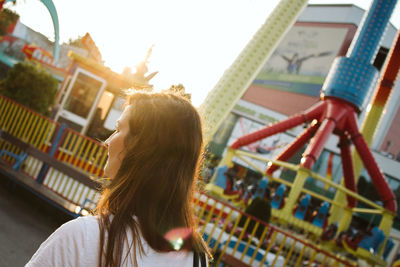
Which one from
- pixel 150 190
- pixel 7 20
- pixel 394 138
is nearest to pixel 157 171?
pixel 150 190

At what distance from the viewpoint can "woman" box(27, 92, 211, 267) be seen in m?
0.86

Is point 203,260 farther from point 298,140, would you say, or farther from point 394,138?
point 394,138

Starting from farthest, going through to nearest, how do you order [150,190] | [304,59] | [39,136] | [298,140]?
[304,59] < [298,140] < [39,136] < [150,190]

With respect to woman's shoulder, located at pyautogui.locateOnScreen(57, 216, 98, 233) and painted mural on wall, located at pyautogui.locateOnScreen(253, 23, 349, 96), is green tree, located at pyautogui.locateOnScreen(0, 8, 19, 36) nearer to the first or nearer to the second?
painted mural on wall, located at pyautogui.locateOnScreen(253, 23, 349, 96)

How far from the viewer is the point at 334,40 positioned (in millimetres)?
29297

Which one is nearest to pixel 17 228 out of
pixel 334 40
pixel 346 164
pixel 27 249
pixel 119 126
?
pixel 27 249

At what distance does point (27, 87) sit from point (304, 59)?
27.1 m

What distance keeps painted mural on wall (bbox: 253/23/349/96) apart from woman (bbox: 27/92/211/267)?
29569 mm

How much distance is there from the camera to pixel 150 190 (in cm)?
101

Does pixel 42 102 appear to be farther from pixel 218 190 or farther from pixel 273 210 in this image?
pixel 273 210

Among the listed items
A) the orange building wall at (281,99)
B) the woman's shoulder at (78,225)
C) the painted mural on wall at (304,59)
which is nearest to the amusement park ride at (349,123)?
the woman's shoulder at (78,225)

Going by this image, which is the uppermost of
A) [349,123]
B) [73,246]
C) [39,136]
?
[349,123]

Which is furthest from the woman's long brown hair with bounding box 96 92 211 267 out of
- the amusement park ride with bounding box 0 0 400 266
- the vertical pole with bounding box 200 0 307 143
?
the vertical pole with bounding box 200 0 307 143

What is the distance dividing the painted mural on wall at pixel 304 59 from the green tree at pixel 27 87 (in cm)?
2445
